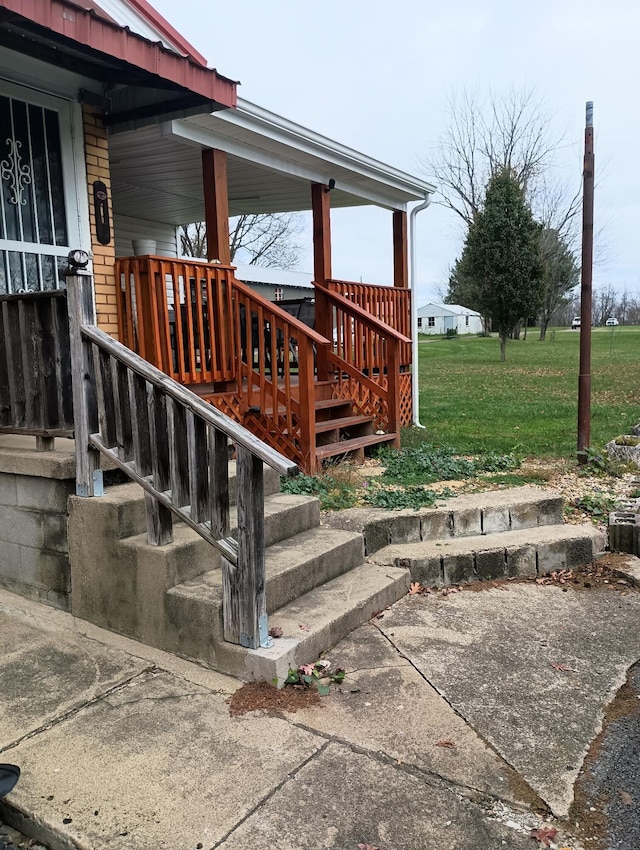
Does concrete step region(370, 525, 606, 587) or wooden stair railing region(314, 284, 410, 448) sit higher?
wooden stair railing region(314, 284, 410, 448)

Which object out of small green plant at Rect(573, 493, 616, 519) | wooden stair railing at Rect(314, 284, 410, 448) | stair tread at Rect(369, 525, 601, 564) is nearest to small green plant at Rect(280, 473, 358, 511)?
stair tread at Rect(369, 525, 601, 564)

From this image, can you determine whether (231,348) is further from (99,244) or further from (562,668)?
(562,668)

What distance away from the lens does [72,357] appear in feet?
11.0

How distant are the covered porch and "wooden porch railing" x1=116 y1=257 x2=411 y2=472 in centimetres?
1

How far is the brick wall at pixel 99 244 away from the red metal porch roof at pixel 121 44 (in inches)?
32.7

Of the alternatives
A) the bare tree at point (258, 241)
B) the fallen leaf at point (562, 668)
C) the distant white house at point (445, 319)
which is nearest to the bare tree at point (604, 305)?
the distant white house at point (445, 319)

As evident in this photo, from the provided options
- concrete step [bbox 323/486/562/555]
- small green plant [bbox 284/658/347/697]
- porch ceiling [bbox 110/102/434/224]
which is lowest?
small green plant [bbox 284/658/347/697]

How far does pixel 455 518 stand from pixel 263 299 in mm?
2609

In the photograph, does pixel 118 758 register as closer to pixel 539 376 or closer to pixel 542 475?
pixel 542 475

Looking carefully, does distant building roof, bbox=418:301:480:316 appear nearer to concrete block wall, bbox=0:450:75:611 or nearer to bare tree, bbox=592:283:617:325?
bare tree, bbox=592:283:617:325

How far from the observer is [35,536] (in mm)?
3680

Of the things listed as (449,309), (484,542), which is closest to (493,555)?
(484,542)

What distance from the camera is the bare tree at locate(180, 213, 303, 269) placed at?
30.1m

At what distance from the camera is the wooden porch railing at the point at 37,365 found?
3.46m
